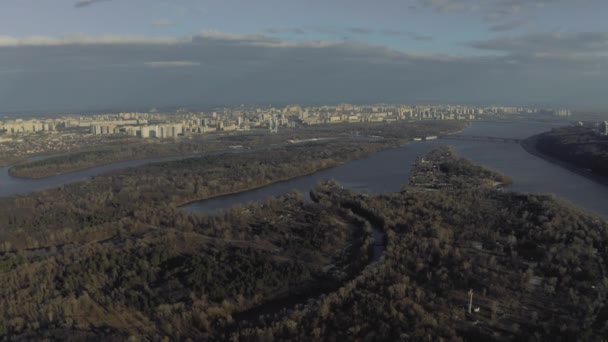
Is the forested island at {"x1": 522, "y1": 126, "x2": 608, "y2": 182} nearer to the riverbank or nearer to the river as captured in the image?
the riverbank

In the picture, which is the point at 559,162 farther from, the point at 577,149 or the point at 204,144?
the point at 204,144

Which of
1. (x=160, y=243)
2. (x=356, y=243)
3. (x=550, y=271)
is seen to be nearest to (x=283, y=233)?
(x=356, y=243)

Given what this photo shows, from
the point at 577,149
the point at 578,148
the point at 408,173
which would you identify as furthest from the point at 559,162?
the point at 408,173

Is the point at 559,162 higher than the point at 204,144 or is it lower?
lower

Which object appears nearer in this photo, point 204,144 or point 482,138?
point 204,144

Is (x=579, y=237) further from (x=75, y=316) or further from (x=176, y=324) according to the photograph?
(x=75, y=316)

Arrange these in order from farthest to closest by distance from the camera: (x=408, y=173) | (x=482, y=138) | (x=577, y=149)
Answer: (x=482, y=138)
(x=577, y=149)
(x=408, y=173)
